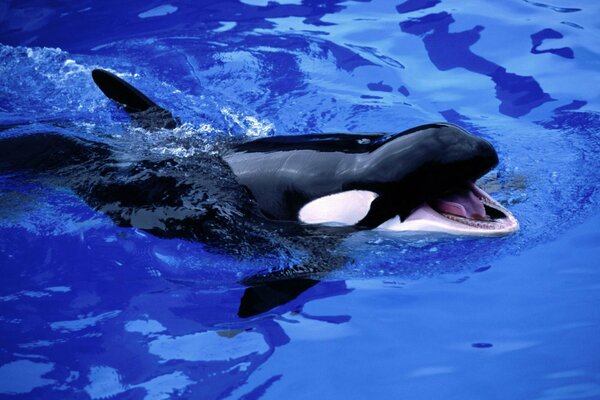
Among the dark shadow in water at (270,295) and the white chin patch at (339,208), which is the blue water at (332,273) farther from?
the white chin patch at (339,208)

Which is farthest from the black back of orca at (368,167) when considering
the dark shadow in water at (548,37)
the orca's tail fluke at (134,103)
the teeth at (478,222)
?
the dark shadow in water at (548,37)

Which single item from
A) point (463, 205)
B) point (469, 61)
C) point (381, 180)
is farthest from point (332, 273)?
point (469, 61)

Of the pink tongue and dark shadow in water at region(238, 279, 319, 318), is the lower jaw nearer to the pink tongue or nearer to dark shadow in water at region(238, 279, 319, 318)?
the pink tongue

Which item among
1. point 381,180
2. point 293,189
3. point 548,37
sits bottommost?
point 293,189

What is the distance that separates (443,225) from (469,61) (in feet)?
15.7

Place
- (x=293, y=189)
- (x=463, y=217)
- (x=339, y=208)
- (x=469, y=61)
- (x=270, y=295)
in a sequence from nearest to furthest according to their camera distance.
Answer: (x=463, y=217) → (x=270, y=295) → (x=339, y=208) → (x=293, y=189) → (x=469, y=61)

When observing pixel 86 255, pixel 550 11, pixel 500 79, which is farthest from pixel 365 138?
pixel 550 11

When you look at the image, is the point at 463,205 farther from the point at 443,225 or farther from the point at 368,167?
the point at 368,167

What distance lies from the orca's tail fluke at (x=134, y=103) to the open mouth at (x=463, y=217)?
8.80 ft

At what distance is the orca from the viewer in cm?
471

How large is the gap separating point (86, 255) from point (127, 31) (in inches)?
209

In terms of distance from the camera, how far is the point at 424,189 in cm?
477

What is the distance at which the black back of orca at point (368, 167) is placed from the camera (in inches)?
183

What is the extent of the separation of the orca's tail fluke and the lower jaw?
265 centimetres
